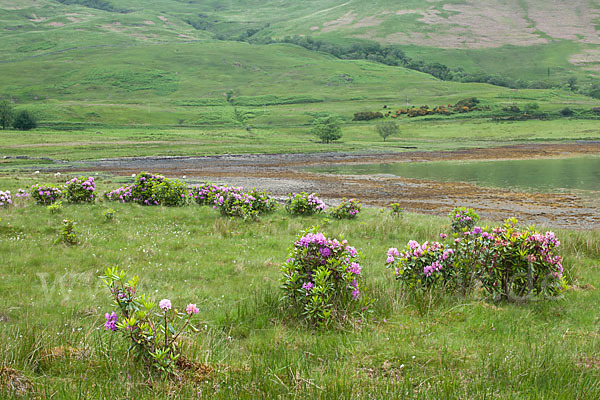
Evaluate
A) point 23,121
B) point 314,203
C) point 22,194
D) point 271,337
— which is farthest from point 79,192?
point 23,121

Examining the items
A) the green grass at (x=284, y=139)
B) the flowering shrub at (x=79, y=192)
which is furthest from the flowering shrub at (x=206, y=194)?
the green grass at (x=284, y=139)

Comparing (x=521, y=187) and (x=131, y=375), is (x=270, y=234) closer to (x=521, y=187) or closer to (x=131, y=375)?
(x=131, y=375)

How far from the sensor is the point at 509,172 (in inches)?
1834

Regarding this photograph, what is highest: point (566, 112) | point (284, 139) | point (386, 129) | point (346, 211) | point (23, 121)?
point (566, 112)

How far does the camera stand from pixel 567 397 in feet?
15.2

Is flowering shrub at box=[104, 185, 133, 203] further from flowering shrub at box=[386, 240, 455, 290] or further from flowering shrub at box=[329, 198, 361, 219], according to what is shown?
flowering shrub at box=[386, 240, 455, 290]

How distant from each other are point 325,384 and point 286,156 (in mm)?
63581

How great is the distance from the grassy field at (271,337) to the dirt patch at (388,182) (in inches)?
557

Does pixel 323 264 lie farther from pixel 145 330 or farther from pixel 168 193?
pixel 168 193

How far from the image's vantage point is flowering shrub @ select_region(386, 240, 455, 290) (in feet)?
27.2

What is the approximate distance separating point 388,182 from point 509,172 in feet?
49.7

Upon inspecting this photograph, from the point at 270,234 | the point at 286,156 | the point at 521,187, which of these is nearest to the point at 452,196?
the point at 521,187

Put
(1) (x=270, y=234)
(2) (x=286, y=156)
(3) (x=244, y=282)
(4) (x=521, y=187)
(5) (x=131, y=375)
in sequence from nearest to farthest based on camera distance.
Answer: (5) (x=131, y=375) → (3) (x=244, y=282) → (1) (x=270, y=234) → (4) (x=521, y=187) → (2) (x=286, y=156)

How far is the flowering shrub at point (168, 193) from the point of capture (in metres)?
20.9
